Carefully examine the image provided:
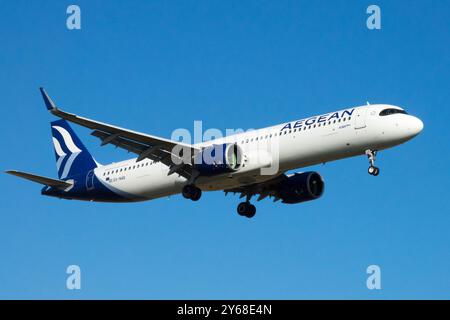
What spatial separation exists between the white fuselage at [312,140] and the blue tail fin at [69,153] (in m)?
8.78

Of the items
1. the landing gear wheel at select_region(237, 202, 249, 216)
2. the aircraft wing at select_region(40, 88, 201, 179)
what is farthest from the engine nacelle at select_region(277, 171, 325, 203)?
the aircraft wing at select_region(40, 88, 201, 179)

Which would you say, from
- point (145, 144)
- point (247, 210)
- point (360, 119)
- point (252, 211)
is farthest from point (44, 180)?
point (360, 119)

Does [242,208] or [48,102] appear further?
[242,208]

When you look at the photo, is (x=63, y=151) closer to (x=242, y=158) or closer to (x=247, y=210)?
(x=247, y=210)

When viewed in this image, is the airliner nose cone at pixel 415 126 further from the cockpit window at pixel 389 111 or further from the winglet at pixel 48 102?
the winglet at pixel 48 102

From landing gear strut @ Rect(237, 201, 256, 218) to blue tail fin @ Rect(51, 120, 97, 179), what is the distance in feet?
31.9

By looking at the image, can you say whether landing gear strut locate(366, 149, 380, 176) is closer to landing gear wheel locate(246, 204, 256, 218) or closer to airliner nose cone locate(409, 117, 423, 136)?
airliner nose cone locate(409, 117, 423, 136)

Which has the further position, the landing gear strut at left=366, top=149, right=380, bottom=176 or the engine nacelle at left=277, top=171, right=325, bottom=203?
the engine nacelle at left=277, top=171, right=325, bottom=203

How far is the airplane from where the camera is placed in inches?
1791

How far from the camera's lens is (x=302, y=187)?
172ft

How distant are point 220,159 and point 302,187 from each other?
7166 millimetres

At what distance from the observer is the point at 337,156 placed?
4612cm

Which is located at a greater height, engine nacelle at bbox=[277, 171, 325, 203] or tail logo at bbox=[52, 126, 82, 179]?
tail logo at bbox=[52, 126, 82, 179]

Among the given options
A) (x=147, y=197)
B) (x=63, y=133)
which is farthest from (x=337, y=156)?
(x=63, y=133)
